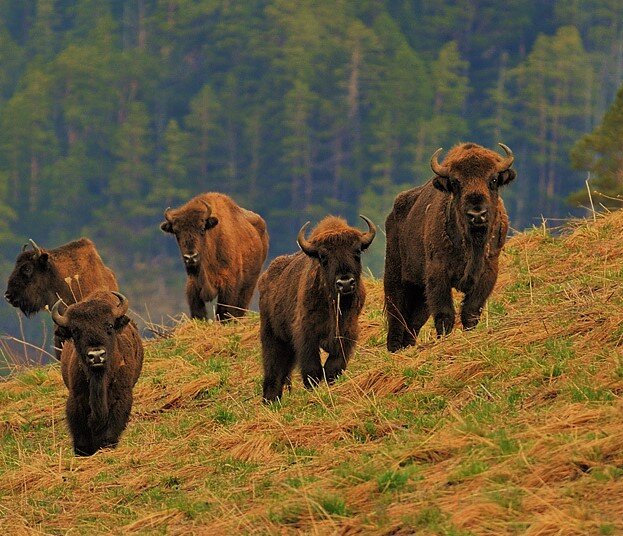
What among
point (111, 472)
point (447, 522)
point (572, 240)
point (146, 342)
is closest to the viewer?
point (447, 522)

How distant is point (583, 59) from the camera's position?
122188mm

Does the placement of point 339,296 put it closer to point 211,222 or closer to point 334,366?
point 334,366

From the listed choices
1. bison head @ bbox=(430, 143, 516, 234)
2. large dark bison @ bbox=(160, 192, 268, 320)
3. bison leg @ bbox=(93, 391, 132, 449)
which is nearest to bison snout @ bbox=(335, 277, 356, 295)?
bison head @ bbox=(430, 143, 516, 234)

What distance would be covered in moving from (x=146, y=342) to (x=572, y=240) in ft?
21.4

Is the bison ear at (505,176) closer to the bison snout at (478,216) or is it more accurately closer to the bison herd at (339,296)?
the bison herd at (339,296)

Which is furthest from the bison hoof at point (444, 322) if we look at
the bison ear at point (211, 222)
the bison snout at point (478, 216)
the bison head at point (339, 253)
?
the bison ear at point (211, 222)

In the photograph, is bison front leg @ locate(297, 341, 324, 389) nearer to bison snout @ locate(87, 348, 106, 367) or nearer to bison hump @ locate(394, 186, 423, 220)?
bison snout @ locate(87, 348, 106, 367)

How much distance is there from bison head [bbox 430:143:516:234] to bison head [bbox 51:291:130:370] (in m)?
3.11

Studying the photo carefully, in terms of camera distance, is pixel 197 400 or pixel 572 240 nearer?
pixel 197 400

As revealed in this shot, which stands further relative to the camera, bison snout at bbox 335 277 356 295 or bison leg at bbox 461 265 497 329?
bison leg at bbox 461 265 497 329

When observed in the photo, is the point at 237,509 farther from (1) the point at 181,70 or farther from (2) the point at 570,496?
(1) the point at 181,70

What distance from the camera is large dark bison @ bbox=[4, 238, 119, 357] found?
20250 millimetres

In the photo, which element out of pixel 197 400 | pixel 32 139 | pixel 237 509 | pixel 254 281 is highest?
pixel 237 509

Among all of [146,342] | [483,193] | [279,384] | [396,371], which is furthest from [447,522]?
[146,342]
